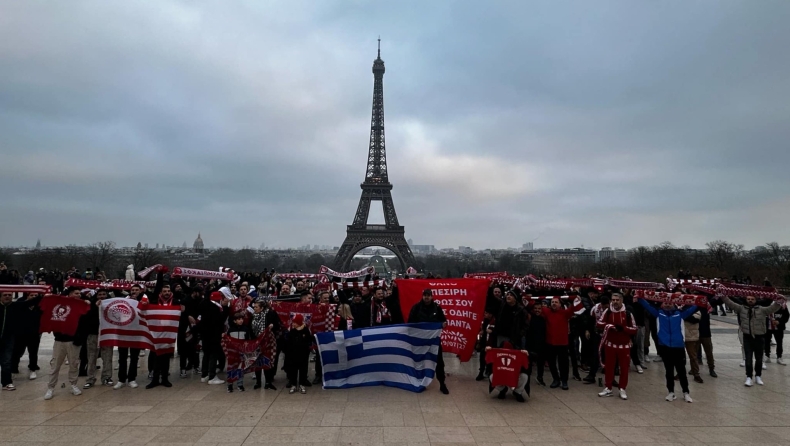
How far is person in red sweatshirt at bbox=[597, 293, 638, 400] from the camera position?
7492 mm

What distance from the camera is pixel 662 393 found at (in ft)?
25.5

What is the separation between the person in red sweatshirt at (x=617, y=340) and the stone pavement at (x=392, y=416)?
0.36 m

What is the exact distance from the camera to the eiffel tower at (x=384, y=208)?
6326cm

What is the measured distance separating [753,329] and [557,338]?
390cm

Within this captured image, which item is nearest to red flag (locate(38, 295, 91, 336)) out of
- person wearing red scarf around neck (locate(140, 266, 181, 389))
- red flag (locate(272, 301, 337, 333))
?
person wearing red scarf around neck (locate(140, 266, 181, 389))

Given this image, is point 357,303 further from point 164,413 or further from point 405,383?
point 164,413

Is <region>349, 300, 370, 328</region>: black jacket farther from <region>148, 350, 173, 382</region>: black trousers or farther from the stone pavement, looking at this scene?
<region>148, 350, 173, 382</region>: black trousers

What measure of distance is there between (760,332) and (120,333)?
12069 mm

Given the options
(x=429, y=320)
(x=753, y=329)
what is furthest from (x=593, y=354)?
(x=429, y=320)

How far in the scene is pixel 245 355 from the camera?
788 cm

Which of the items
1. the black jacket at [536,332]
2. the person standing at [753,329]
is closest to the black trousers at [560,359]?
the black jacket at [536,332]

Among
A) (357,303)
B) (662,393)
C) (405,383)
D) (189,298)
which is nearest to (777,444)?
(662,393)

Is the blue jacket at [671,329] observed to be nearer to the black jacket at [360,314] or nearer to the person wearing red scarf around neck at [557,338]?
the person wearing red scarf around neck at [557,338]

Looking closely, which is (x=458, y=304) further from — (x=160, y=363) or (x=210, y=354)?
(x=160, y=363)
